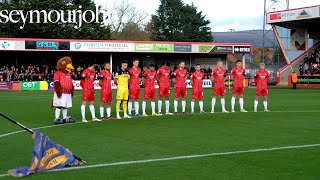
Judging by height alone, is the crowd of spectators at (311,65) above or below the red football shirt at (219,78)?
above

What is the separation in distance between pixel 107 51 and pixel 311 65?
2056cm

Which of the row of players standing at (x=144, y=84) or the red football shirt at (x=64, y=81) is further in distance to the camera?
the row of players standing at (x=144, y=84)

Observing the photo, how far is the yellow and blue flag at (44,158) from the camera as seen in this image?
8024mm

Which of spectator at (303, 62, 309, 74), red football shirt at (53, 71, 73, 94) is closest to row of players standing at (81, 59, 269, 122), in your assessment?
red football shirt at (53, 71, 73, 94)

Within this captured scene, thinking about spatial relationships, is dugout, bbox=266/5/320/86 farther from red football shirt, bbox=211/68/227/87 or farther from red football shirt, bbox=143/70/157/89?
red football shirt, bbox=143/70/157/89

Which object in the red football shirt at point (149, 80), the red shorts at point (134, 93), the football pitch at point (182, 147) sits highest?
the red football shirt at point (149, 80)

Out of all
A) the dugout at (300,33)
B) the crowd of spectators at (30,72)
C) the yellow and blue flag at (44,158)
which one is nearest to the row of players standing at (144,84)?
the yellow and blue flag at (44,158)

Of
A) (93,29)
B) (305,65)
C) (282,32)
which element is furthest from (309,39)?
(93,29)

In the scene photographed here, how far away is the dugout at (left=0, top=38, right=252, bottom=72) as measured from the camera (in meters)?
45.8

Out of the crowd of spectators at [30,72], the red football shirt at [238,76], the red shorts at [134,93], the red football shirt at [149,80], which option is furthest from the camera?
the crowd of spectators at [30,72]

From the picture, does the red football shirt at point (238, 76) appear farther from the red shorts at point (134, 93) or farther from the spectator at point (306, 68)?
the spectator at point (306, 68)

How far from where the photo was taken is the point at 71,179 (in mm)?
7668

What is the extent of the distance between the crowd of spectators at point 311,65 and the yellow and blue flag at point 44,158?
43.6 meters

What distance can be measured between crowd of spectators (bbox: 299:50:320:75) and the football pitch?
109ft
